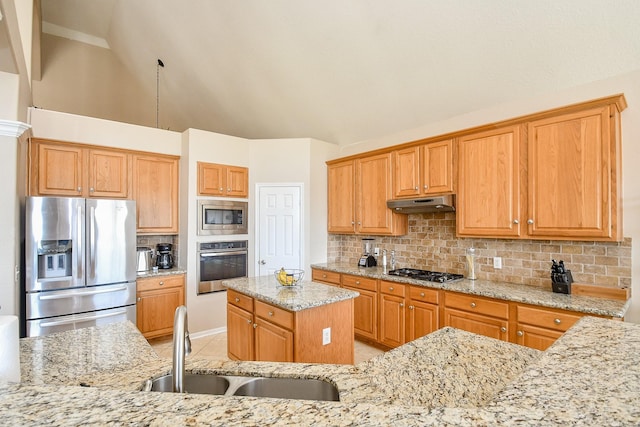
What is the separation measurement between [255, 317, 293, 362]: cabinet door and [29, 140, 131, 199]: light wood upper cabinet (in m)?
2.65

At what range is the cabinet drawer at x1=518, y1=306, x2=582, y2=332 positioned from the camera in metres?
2.33

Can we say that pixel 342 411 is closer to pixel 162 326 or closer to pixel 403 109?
pixel 403 109

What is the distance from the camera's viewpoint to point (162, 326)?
395 cm

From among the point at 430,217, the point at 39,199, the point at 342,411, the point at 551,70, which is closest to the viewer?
the point at 342,411

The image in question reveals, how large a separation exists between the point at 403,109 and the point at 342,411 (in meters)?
3.67

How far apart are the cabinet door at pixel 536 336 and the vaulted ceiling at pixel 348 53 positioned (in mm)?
2016

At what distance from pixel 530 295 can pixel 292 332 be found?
1.92m

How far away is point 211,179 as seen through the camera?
4336 millimetres

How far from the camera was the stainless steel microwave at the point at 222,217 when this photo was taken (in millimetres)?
4258

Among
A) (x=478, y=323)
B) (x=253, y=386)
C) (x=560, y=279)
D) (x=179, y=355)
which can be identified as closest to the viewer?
(x=179, y=355)

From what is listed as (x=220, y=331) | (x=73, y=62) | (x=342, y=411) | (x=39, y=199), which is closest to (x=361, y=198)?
(x=220, y=331)

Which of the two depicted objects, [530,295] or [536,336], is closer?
[536,336]

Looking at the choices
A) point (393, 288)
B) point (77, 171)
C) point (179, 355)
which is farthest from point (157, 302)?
point (179, 355)

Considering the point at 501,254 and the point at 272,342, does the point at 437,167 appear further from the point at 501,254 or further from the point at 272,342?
the point at 272,342
